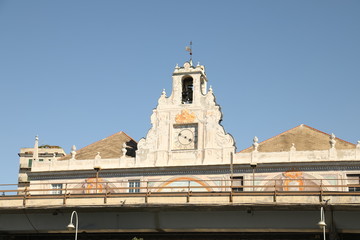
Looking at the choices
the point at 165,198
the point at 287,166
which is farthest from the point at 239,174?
the point at 165,198

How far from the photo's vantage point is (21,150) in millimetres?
123000

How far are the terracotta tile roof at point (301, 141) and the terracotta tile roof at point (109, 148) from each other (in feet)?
46.6

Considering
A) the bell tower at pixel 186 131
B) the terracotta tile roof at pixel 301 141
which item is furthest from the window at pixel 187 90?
the terracotta tile roof at pixel 301 141

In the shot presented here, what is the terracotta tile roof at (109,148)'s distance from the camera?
7888cm

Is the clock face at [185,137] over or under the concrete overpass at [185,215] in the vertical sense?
over

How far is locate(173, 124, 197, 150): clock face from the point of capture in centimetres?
7400

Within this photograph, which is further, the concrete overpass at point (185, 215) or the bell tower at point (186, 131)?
the bell tower at point (186, 131)

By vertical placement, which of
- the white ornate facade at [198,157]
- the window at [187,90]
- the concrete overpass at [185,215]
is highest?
the window at [187,90]

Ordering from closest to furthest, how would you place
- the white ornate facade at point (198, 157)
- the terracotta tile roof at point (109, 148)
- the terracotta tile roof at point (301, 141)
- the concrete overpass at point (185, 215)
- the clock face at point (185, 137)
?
the concrete overpass at point (185, 215) < the white ornate facade at point (198, 157) < the terracotta tile roof at point (301, 141) < the clock face at point (185, 137) < the terracotta tile roof at point (109, 148)

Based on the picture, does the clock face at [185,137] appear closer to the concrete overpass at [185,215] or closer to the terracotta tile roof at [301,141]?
the terracotta tile roof at [301,141]

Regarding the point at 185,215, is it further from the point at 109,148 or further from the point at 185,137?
the point at 109,148

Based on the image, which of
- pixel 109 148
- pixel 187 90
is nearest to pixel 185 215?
pixel 187 90

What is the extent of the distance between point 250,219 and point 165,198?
6.57 metres

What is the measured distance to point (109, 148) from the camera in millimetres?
81062
